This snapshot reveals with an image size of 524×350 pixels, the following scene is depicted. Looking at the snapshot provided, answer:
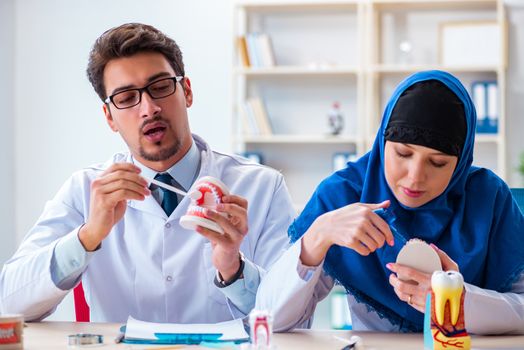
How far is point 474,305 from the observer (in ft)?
5.74

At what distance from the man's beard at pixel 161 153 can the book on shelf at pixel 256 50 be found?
3152mm

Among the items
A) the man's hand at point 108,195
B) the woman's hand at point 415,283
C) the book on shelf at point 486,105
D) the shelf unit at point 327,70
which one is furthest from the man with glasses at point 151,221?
the book on shelf at point 486,105

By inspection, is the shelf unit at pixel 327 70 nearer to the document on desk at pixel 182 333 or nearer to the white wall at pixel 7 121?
the white wall at pixel 7 121

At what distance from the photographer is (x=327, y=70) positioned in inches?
203

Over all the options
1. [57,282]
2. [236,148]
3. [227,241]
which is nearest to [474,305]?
[227,241]

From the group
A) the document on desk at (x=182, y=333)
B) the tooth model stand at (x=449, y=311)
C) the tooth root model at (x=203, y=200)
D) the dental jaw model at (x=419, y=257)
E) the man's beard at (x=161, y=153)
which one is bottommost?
the document on desk at (x=182, y=333)

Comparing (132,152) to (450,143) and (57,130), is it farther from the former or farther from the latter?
(57,130)

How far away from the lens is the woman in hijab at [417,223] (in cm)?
181

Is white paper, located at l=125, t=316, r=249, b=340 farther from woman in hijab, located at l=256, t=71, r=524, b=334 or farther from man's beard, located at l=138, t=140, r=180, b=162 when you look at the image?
man's beard, located at l=138, t=140, r=180, b=162

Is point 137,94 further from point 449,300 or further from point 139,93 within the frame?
point 449,300

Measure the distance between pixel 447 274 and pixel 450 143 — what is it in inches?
14.8

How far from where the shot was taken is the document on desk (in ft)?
5.62

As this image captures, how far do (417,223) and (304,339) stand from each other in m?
0.41

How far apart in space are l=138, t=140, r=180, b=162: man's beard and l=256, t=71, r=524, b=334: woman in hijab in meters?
0.45
